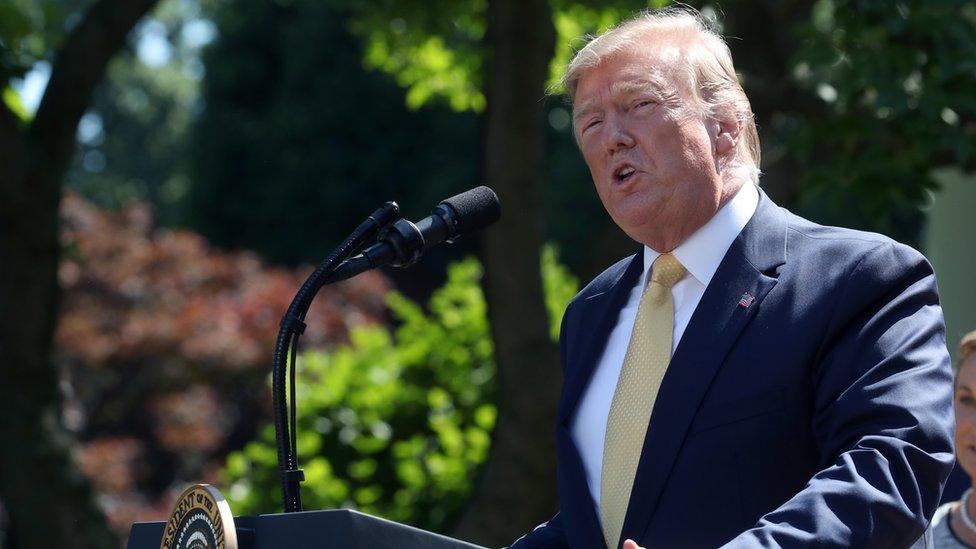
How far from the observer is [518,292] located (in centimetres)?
568

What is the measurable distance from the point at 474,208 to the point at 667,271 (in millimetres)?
373

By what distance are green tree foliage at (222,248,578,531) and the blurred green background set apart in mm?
16

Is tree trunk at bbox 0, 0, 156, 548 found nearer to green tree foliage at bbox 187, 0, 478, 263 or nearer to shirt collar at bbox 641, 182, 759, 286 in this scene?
shirt collar at bbox 641, 182, 759, 286

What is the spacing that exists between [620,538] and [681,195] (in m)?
0.61

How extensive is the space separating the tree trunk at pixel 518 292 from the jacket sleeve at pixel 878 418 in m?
3.43

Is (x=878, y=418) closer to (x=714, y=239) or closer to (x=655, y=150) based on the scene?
(x=714, y=239)

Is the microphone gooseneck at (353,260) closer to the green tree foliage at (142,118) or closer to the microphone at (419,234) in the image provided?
the microphone at (419,234)

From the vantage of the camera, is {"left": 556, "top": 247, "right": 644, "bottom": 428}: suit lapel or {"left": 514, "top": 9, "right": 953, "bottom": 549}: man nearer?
{"left": 514, "top": 9, "right": 953, "bottom": 549}: man

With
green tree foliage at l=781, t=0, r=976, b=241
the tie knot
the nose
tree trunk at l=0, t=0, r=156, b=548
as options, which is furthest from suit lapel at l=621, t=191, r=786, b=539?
tree trunk at l=0, t=0, r=156, b=548

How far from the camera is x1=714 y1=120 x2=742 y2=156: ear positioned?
95.9 inches

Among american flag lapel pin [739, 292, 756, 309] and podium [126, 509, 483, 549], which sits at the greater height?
american flag lapel pin [739, 292, 756, 309]

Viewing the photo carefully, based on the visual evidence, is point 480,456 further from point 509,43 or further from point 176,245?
point 176,245

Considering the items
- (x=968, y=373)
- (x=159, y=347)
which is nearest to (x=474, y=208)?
(x=968, y=373)

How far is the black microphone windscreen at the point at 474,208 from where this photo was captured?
2.42 m
